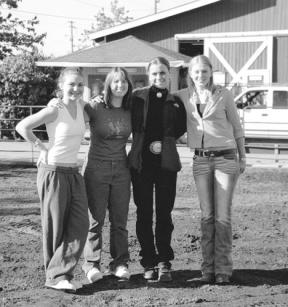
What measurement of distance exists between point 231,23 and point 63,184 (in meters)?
19.1

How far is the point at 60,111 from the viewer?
5562mm

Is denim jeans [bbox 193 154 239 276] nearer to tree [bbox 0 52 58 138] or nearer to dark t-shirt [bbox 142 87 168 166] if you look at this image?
dark t-shirt [bbox 142 87 168 166]

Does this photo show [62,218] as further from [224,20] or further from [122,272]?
[224,20]

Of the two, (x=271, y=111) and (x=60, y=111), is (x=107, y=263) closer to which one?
(x=60, y=111)

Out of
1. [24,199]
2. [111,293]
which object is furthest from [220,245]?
[24,199]

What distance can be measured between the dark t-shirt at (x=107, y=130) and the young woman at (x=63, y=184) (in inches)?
6.7

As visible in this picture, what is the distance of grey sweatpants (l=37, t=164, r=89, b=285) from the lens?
5.58m

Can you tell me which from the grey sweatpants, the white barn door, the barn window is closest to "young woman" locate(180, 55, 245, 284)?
the grey sweatpants

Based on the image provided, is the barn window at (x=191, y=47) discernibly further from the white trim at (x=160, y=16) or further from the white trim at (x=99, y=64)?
the white trim at (x=99, y=64)

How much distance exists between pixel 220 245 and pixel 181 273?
577 mm

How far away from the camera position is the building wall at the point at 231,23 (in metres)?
22.7

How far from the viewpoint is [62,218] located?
5613mm

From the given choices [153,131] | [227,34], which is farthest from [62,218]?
[227,34]

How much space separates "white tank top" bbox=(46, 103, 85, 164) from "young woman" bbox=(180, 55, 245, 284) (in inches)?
38.8
